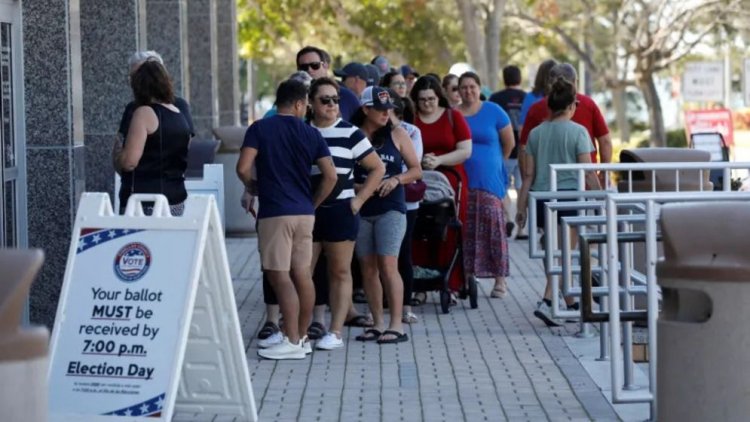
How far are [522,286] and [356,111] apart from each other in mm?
3888

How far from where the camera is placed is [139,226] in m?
7.96

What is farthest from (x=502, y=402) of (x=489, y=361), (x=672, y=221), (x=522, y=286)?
(x=522, y=286)

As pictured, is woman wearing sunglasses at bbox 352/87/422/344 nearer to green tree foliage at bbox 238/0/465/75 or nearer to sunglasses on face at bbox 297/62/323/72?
sunglasses on face at bbox 297/62/323/72

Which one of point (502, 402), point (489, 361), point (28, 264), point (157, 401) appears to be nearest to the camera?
point (28, 264)

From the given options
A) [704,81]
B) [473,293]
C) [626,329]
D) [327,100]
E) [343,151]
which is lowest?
[473,293]

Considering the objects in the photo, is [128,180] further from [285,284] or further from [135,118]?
[285,284]

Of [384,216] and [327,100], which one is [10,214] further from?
[384,216]

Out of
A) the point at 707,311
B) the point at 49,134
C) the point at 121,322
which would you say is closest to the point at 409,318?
the point at 49,134

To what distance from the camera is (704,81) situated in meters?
30.7

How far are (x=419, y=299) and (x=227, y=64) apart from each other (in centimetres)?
1347

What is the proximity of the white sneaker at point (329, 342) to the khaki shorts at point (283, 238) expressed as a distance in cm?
88

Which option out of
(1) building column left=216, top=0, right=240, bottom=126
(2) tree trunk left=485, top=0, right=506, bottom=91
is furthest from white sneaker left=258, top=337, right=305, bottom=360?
(2) tree trunk left=485, top=0, right=506, bottom=91

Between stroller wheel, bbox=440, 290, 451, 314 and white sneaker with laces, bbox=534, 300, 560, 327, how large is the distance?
66 cm

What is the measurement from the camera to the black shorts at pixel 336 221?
10.6 metres
